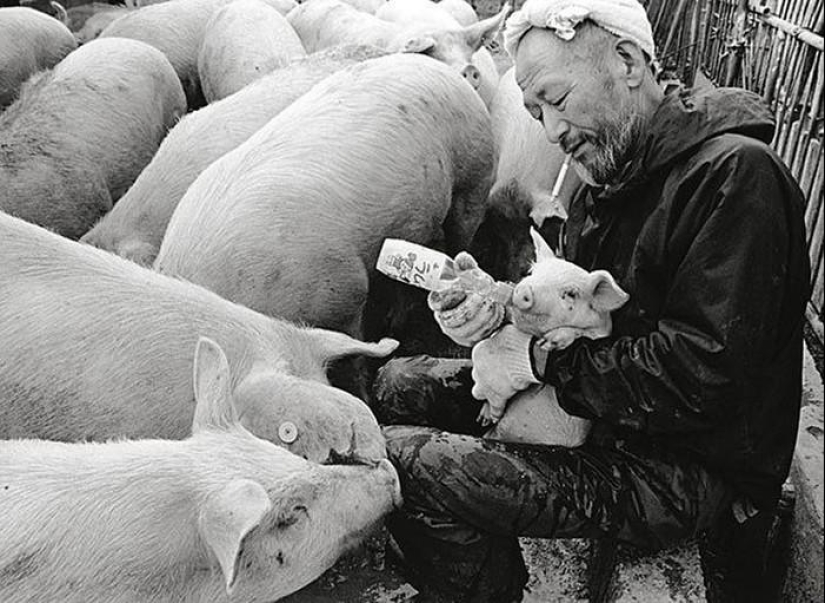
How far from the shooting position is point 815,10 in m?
5.64

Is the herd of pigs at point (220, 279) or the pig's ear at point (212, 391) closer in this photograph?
the herd of pigs at point (220, 279)

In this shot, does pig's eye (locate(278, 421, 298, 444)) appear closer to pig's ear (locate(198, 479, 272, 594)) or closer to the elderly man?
the elderly man

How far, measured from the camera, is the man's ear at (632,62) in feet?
9.57

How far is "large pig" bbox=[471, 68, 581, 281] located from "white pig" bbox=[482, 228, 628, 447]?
201 centimetres

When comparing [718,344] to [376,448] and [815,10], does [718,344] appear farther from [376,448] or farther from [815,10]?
[815,10]

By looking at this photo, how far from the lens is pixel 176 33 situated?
25.5ft

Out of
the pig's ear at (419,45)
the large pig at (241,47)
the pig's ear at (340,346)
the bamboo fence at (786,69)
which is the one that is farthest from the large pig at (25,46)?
the bamboo fence at (786,69)

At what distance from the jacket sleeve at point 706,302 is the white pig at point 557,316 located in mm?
116

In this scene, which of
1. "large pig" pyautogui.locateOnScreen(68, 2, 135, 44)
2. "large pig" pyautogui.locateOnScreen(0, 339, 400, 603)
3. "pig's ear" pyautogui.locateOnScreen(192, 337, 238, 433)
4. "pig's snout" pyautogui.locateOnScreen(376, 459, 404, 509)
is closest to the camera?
"large pig" pyautogui.locateOnScreen(0, 339, 400, 603)

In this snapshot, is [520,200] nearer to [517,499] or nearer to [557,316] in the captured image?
[557,316]

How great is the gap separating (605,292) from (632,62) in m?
0.71

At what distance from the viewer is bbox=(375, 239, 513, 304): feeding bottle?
9.72ft

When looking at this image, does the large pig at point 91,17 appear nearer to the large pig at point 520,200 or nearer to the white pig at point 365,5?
the white pig at point 365,5

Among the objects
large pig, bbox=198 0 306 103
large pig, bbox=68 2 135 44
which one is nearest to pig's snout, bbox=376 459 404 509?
large pig, bbox=198 0 306 103
